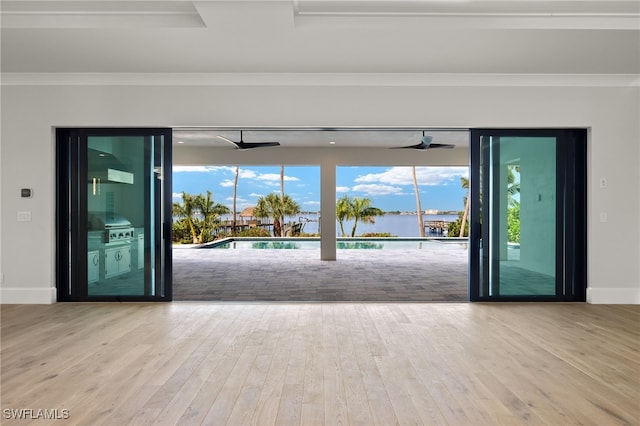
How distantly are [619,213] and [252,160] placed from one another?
7.50 meters

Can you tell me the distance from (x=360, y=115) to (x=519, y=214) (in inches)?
94.8

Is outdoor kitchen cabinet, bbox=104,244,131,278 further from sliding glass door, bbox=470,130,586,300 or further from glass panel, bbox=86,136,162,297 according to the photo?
sliding glass door, bbox=470,130,586,300

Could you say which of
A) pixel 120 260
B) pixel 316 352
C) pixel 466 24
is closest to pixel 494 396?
pixel 316 352

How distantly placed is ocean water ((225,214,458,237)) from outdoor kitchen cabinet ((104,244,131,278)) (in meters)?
10.9

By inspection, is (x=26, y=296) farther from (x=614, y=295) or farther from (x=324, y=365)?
(x=614, y=295)

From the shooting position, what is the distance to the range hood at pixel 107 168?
5199 millimetres

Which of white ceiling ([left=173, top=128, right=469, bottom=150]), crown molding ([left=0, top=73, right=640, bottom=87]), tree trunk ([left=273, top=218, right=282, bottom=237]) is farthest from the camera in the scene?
tree trunk ([left=273, top=218, right=282, bottom=237])

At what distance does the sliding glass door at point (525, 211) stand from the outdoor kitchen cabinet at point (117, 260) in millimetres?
4434

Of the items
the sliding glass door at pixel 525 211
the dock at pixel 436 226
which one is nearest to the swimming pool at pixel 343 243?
the dock at pixel 436 226

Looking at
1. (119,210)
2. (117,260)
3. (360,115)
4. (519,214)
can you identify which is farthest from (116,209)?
(519,214)

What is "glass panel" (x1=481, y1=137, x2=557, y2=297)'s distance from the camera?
17.2 ft

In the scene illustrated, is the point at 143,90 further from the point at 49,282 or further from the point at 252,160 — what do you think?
the point at 252,160

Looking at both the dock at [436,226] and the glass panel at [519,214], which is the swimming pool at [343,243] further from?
the glass panel at [519,214]

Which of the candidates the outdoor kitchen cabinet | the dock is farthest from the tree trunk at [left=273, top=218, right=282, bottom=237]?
the outdoor kitchen cabinet
